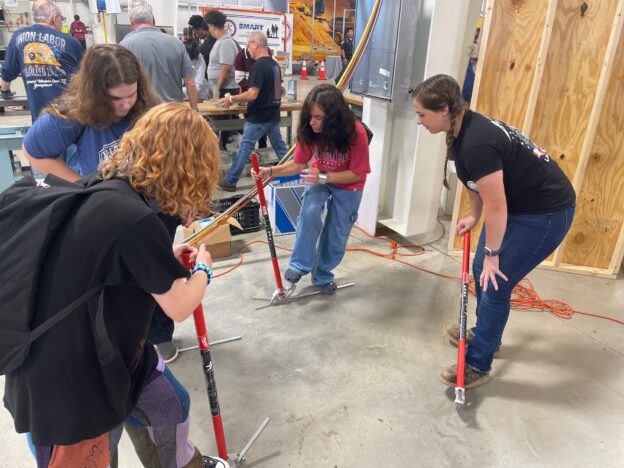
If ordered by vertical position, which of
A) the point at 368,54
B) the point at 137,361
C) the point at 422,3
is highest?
the point at 422,3

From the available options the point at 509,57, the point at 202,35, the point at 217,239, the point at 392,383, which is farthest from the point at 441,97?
the point at 202,35

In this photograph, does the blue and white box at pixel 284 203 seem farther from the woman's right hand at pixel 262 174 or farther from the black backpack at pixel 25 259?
the black backpack at pixel 25 259

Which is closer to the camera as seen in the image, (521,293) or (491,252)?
(491,252)

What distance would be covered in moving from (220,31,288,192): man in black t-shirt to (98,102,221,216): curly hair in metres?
3.86

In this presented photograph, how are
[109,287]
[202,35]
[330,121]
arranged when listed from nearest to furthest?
[109,287]
[330,121]
[202,35]

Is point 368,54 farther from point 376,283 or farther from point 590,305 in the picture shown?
point 590,305

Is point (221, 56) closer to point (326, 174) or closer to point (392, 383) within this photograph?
point (326, 174)

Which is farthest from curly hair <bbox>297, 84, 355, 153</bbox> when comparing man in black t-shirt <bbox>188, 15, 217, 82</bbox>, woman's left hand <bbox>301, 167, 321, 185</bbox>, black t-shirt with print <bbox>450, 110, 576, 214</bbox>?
man in black t-shirt <bbox>188, 15, 217, 82</bbox>

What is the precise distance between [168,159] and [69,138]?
1.08 metres

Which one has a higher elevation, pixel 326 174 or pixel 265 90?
pixel 265 90

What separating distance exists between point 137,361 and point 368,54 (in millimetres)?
3336

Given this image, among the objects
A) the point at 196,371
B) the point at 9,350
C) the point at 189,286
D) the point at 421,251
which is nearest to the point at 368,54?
the point at 421,251

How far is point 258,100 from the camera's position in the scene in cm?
503

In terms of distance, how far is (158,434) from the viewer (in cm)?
148
